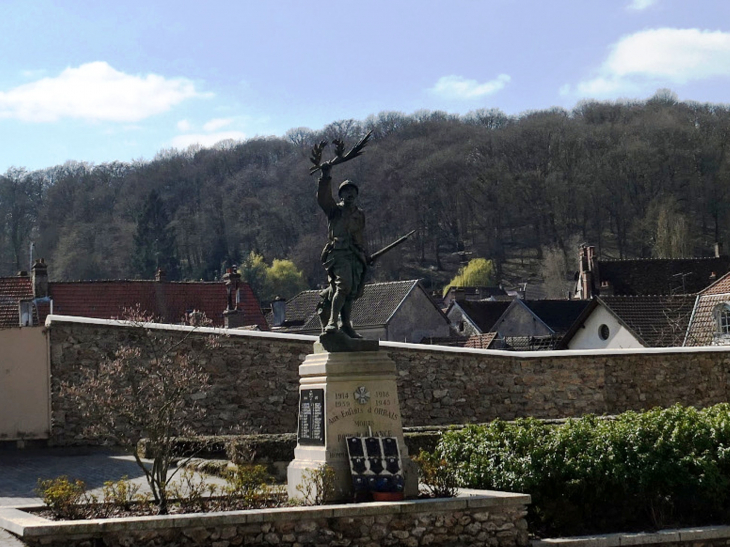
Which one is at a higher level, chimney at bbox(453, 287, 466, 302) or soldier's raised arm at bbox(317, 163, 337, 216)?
soldier's raised arm at bbox(317, 163, 337, 216)

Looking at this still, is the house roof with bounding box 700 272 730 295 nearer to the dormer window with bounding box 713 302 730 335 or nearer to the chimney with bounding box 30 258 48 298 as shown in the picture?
the dormer window with bounding box 713 302 730 335

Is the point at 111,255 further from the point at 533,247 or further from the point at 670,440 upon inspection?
the point at 670,440

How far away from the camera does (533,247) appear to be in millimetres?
94062

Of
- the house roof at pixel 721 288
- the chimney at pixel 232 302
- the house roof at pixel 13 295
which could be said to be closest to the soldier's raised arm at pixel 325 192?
the house roof at pixel 721 288

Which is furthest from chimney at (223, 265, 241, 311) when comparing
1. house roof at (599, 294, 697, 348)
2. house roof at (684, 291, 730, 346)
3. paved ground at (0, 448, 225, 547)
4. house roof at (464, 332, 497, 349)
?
paved ground at (0, 448, 225, 547)

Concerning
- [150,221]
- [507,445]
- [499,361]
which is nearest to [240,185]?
[150,221]

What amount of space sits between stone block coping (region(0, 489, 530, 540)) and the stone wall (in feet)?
26.7

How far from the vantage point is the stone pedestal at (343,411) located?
11180 millimetres

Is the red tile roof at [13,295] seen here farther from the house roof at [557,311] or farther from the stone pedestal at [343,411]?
the house roof at [557,311]

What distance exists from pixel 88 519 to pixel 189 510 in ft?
3.36

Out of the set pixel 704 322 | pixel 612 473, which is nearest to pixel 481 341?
pixel 704 322

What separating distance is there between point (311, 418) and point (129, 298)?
27.5 metres

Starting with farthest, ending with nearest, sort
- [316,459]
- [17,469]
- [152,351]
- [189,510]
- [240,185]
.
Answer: [240,185], [152,351], [17,469], [316,459], [189,510]

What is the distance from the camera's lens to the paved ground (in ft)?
45.6
